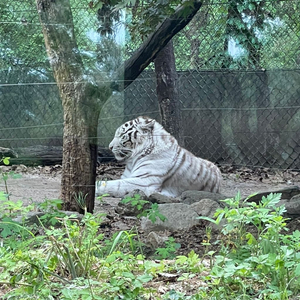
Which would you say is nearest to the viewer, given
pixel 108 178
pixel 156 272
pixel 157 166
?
pixel 156 272

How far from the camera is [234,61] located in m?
4.65

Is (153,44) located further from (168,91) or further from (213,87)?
(213,87)

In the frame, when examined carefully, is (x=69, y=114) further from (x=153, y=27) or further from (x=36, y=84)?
(x=153, y=27)

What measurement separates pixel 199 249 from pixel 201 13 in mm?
2333

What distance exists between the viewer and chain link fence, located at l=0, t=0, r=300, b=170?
146 inches

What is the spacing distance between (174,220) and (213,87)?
1.62m

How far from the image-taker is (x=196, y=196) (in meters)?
4.30

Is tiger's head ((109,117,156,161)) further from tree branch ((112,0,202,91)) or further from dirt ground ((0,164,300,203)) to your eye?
tree branch ((112,0,202,91))

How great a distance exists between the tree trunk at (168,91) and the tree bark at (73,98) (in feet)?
2.23

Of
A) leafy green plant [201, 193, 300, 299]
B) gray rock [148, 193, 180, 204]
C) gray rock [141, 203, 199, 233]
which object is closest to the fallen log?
gray rock [148, 193, 180, 204]

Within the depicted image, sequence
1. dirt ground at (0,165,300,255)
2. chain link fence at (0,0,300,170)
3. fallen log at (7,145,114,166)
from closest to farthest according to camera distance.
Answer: dirt ground at (0,165,300,255)
chain link fence at (0,0,300,170)
fallen log at (7,145,114,166)

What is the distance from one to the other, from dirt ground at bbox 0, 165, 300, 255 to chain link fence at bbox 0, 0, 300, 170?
12 cm

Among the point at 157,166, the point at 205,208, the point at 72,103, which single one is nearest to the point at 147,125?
the point at 157,166

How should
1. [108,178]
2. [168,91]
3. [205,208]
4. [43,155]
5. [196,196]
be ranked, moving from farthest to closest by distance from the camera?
[168,91]
[196,196]
[108,178]
[43,155]
[205,208]
